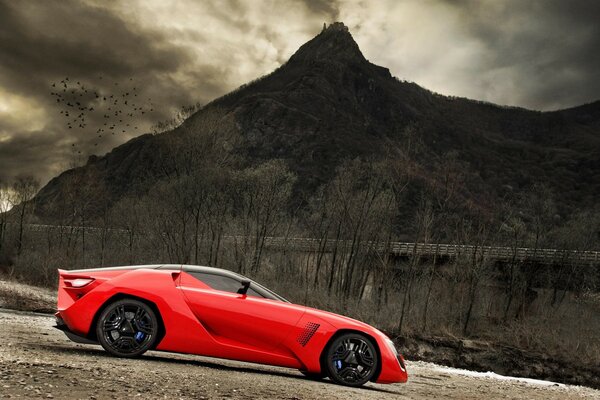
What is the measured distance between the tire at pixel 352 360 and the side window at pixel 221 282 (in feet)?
4.78

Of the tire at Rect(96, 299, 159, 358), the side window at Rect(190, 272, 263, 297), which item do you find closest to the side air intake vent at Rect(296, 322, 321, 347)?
the side window at Rect(190, 272, 263, 297)

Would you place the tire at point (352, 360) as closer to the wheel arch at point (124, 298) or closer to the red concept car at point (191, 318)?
the red concept car at point (191, 318)

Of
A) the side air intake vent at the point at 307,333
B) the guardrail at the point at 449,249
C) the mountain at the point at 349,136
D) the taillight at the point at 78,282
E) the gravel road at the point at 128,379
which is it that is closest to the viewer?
the gravel road at the point at 128,379

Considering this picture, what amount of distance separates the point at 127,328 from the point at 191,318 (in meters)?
0.96

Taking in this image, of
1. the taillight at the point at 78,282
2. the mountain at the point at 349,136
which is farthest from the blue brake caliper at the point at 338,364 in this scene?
the mountain at the point at 349,136

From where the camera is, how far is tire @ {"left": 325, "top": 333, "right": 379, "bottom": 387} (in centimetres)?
850

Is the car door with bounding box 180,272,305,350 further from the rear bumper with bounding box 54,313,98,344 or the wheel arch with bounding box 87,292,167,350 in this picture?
the rear bumper with bounding box 54,313,98,344

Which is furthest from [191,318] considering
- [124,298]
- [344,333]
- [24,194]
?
[24,194]

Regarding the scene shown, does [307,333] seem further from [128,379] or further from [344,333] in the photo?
[128,379]

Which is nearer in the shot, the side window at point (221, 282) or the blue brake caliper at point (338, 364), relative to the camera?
the side window at point (221, 282)

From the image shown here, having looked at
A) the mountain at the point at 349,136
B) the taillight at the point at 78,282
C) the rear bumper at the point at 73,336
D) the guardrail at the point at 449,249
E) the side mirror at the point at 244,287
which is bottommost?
the rear bumper at the point at 73,336

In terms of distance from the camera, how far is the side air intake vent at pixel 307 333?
8.34 m

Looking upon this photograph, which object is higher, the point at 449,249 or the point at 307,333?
the point at 449,249

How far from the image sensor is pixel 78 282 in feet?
26.8
